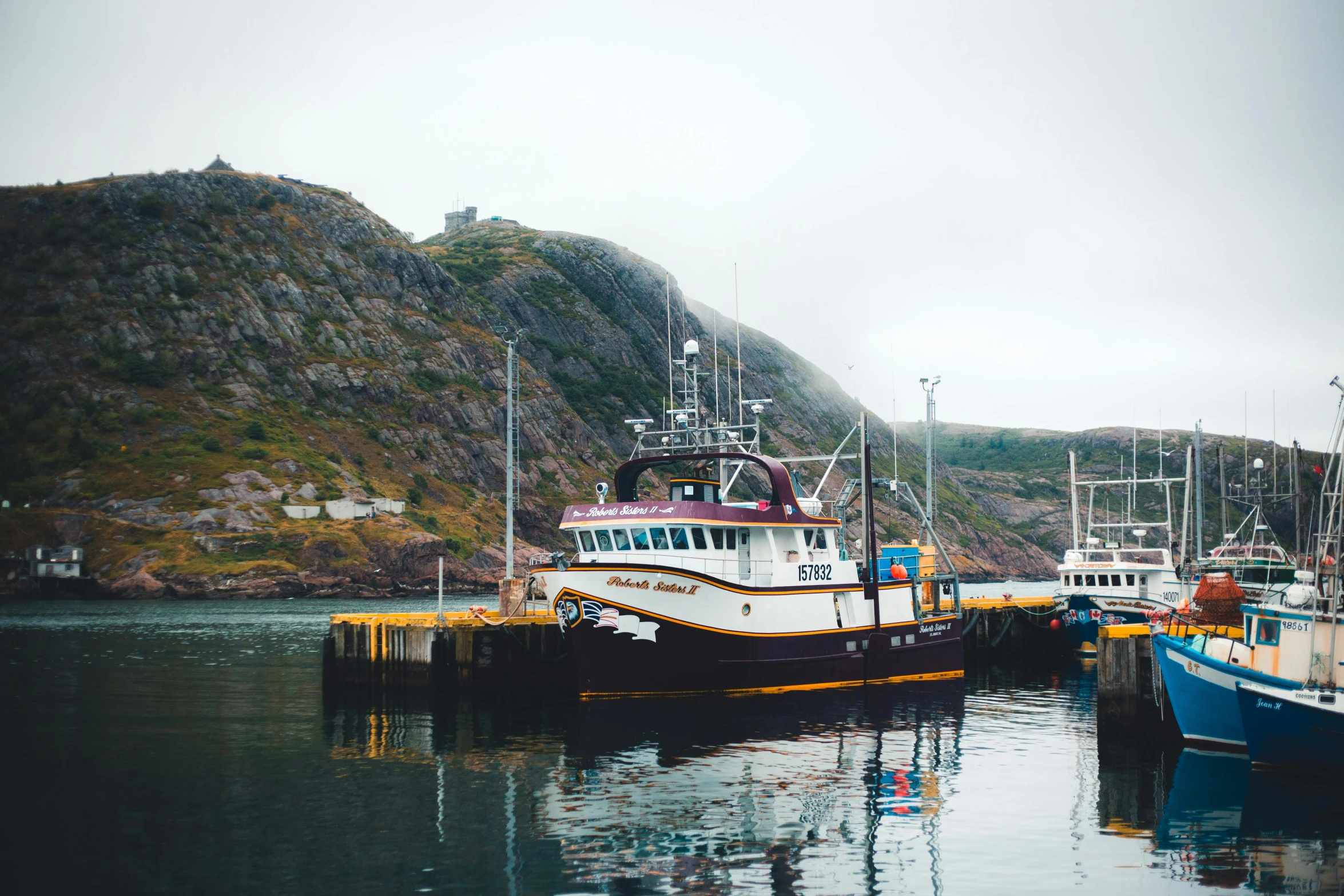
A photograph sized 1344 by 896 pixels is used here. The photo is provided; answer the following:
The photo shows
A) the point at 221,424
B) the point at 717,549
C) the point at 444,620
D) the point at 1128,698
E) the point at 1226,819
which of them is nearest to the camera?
the point at 1226,819

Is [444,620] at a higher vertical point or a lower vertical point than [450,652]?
higher

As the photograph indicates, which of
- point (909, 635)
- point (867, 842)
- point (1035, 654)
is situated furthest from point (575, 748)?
point (1035, 654)

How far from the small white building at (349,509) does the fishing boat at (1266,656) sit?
131 metres

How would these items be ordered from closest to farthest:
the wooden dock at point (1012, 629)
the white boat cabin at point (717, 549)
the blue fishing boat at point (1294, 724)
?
the blue fishing boat at point (1294, 724) < the white boat cabin at point (717, 549) < the wooden dock at point (1012, 629)

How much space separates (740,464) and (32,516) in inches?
4654

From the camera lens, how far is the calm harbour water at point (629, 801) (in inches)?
789

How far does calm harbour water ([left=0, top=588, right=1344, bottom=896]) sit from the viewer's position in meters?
20.0

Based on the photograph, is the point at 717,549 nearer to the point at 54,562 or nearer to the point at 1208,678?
the point at 1208,678

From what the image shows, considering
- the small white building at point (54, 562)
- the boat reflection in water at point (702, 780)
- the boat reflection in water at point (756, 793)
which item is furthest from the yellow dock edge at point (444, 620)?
the small white building at point (54, 562)

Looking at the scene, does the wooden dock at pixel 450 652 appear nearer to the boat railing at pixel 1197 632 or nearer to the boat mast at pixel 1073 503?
the boat railing at pixel 1197 632

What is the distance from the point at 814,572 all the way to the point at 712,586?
6644 millimetres

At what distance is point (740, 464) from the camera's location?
160 ft

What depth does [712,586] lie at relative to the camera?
38.9 metres

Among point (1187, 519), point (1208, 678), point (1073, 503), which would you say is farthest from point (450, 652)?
point (1073, 503)
